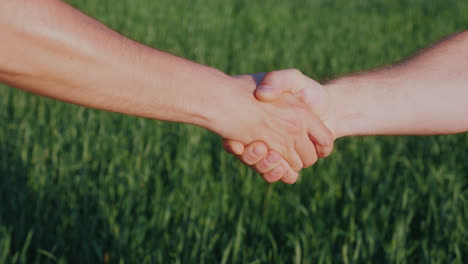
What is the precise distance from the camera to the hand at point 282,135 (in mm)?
2049

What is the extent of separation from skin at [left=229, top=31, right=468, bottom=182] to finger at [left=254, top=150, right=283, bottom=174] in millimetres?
19

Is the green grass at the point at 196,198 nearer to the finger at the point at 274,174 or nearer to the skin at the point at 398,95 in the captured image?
the finger at the point at 274,174

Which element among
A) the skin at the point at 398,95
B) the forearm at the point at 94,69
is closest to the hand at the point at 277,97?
the skin at the point at 398,95

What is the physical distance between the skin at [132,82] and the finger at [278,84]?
0.03 metres

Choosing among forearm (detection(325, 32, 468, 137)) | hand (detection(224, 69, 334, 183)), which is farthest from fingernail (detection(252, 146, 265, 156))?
forearm (detection(325, 32, 468, 137))

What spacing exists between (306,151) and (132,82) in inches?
35.8

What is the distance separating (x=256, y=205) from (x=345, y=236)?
0.43 m

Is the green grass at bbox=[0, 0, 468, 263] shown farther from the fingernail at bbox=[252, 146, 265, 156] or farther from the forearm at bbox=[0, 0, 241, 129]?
the forearm at bbox=[0, 0, 241, 129]

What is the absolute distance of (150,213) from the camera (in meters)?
2.35

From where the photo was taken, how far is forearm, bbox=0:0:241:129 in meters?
1.30

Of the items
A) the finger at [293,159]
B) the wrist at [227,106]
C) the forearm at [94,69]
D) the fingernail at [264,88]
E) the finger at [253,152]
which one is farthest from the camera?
the finger at [293,159]

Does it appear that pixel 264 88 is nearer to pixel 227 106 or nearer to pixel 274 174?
pixel 227 106

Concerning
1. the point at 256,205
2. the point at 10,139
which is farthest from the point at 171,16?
the point at 256,205

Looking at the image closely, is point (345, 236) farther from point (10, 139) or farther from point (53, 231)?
point (10, 139)
